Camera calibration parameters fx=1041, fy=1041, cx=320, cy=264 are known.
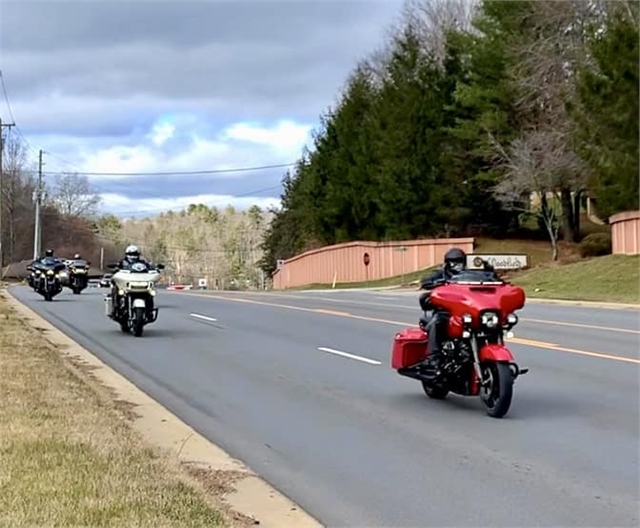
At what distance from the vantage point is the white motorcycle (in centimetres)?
1852

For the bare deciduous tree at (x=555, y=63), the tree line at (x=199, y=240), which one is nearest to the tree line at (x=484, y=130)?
the bare deciduous tree at (x=555, y=63)

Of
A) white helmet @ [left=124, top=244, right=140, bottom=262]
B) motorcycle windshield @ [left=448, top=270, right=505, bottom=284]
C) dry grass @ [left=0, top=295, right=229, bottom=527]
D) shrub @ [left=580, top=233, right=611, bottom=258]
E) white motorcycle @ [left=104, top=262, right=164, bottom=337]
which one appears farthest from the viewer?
shrub @ [left=580, top=233, right=611, bottom=258]

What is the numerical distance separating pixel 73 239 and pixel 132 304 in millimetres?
76079

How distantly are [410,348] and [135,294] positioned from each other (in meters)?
8.67

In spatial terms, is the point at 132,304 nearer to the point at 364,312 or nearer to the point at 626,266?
the point at 364,312

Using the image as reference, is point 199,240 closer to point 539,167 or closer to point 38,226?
point 38,226

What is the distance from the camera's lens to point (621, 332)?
18578mm

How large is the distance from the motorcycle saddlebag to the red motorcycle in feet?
0.65

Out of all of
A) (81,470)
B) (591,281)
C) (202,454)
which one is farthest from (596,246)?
(81,470)

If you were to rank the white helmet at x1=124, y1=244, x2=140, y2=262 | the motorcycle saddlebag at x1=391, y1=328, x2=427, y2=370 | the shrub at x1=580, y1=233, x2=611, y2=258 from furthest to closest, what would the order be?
1. the shrub at x1=580, y1=233, x2=611, y2=258
2. the white helmet at x1=124, y1=244, x2=140, y2=262
3. the motorcycle saddlebag at x1=391, y1=328, x2=427, y2=370

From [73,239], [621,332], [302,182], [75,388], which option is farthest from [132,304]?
[73,239]

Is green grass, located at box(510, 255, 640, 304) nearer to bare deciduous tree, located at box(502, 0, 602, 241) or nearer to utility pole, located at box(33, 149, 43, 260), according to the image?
bare deciduous tree, located at box(502, 0, 602, 241)

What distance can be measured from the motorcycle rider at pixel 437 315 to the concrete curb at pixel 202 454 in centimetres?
260


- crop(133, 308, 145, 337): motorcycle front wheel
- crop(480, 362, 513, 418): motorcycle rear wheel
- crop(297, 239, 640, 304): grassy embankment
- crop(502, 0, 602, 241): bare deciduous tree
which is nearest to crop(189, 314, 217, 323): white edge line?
crop(133, 308, 145, 337): motorcycle front wheel
